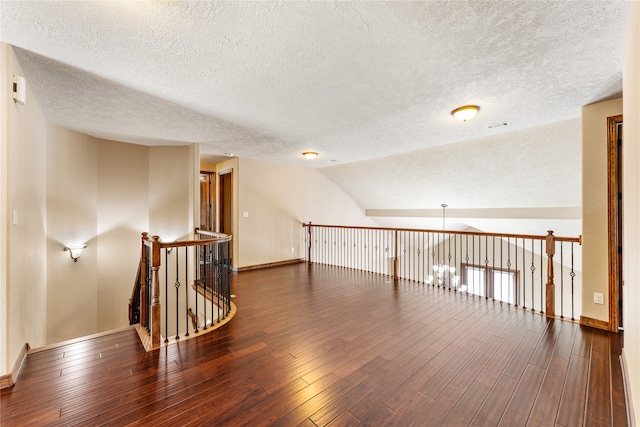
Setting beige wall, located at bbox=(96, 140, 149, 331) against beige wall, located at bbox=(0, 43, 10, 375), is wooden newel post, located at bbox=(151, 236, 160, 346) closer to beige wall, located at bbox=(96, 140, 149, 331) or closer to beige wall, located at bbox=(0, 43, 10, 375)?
beige wall, located at bbox=(0, 43, 10, 375)

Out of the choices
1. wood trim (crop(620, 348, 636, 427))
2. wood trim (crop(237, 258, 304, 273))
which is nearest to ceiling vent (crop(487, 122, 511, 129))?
wood trim (crop(620, 348, 636, 427))

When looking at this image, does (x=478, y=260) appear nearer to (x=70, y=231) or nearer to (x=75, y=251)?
(x=75, y=251)

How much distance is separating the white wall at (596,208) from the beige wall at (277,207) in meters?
5.46

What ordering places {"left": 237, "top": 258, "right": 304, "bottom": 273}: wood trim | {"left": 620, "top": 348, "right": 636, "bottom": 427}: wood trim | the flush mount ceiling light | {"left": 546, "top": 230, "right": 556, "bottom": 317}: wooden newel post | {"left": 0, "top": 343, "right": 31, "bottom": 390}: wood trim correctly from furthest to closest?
{"left": 237, "top": 258, "right": 304, "bottom": 273}: wood trim → {"left": 546, "top": 230, "right": 556, "bottom": 317}: wooden newel post → the flush mount ceiling light → {"left": 0, "top": 343, "right": 31, "bottom": 390}: wood trim → {"left": 620, "top": 348, "right": 636, "bottom": 427}: wood trim

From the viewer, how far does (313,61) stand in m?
2.38

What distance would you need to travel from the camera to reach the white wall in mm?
3092

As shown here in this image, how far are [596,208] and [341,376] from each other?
3.40 meters

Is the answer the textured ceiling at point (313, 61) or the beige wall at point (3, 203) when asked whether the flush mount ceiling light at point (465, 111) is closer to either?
the textured ceiling at point (313, 61)

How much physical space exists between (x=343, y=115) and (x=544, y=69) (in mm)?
2085

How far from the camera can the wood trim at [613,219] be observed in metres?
3.01

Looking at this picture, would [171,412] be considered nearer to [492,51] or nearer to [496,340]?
[496,340]

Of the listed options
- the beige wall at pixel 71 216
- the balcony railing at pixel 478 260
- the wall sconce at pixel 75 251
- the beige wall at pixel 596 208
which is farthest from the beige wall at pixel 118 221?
the beige wall at pixel 596 208

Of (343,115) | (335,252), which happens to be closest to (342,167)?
(335,252)

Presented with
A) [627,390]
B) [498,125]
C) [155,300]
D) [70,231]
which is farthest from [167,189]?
[627,390]
